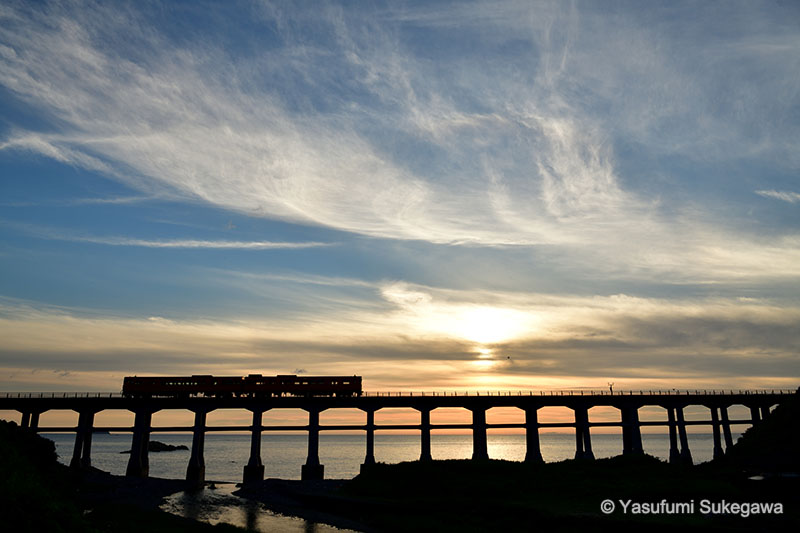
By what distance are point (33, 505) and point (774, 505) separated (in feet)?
128

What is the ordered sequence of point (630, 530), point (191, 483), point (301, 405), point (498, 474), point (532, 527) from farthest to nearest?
point (301, 405), point (191, 483), point (498, 474), point (532, 527), point (630, 530)

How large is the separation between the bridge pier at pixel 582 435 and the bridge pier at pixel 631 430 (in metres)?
5.34

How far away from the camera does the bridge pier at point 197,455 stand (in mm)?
63031

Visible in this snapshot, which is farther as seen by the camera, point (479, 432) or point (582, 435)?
point (582, 435)

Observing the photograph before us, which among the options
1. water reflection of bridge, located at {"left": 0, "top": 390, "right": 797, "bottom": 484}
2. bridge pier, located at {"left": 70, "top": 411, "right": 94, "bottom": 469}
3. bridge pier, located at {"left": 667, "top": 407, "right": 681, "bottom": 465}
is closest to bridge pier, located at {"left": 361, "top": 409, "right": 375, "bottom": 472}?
water reflection of bridge, located at {"left": 0, "top": 390, "right": 797, "bottom": 484}

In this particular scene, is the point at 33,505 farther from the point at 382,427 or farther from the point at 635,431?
the point at 635,431

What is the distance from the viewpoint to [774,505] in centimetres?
3422

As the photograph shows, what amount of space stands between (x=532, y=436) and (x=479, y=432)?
22.7ft

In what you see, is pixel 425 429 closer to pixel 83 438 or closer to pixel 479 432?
pixel 479 432

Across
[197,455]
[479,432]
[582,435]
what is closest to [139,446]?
[197,455]

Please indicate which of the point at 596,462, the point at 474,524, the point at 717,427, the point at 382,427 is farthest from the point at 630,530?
the point at 717,427

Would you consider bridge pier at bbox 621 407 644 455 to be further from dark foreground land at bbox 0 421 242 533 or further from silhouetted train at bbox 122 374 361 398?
dark foreground land at bbox 0 421 242 533

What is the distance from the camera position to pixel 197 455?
64812 millimetres

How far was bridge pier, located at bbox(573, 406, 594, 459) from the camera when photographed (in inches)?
2799
